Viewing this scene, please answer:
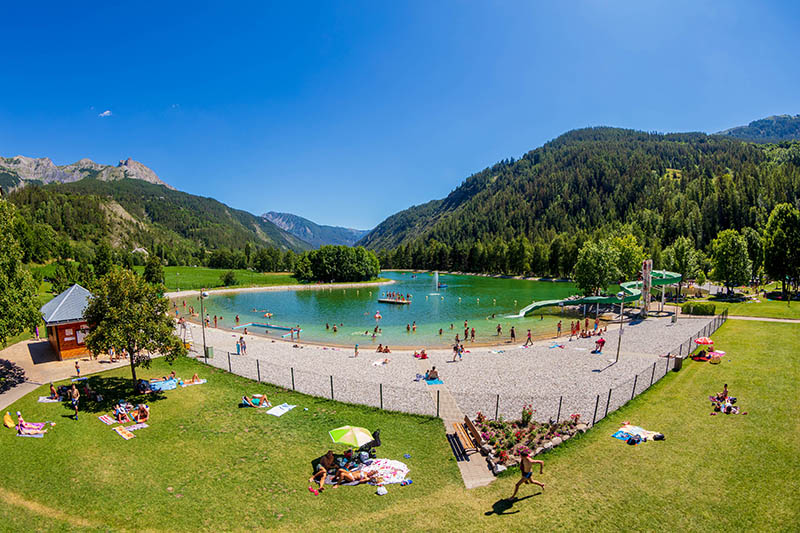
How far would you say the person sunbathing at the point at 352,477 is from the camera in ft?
41.7

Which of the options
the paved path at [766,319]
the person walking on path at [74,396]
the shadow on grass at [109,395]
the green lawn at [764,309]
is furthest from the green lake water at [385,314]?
the person walking on path at [74,396]

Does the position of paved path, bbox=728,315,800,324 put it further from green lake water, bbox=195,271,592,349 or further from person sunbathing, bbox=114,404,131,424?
person sunbathing, bbox=114,404,131,424

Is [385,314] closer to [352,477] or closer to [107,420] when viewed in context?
[107,420]

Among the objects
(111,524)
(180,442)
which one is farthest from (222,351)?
(111,524)

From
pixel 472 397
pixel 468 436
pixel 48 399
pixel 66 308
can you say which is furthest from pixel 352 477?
pixel 66 308

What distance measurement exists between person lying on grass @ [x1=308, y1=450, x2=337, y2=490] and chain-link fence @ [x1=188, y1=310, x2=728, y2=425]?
6090 mm

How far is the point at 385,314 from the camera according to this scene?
65.1 meters

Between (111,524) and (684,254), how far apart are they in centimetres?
8198

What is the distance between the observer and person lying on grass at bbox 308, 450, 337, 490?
1279cm

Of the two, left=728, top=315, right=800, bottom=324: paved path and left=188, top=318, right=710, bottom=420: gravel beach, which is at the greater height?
left=728, top=315, right=800, bottom=324: paved path

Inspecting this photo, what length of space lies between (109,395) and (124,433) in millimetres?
6025

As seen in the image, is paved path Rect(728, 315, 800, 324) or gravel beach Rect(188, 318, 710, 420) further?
paved path Rect(728, 315, 800, 324)

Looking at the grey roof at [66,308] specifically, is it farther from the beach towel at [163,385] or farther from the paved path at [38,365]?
the beach towel at [163,385]

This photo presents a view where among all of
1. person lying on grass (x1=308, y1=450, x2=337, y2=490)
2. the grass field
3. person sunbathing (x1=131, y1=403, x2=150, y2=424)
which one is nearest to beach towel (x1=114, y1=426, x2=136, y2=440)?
the grass field
